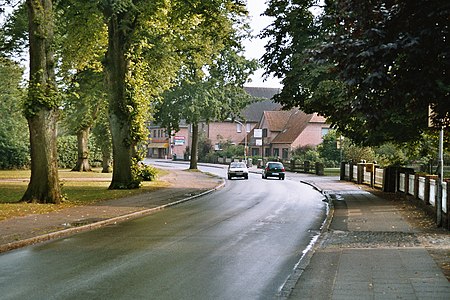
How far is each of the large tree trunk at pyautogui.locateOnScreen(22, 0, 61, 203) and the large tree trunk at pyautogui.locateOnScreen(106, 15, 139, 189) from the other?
7.27m

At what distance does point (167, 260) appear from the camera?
36.2ft

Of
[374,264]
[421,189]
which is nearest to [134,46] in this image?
[421,189]

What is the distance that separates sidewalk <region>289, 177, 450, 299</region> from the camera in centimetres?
814

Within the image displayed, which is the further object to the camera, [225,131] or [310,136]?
[225,131]

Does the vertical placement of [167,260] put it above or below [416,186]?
below

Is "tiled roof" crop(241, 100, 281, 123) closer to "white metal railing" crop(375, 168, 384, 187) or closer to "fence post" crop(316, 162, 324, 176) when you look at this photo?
"fence post" crop(316, 162, 324, 176)

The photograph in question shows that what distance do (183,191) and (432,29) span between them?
23.8m

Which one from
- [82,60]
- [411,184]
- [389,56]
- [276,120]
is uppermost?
[276,120]

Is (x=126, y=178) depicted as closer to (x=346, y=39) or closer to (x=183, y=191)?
(x=183, y=191)

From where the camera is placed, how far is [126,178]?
30109mm

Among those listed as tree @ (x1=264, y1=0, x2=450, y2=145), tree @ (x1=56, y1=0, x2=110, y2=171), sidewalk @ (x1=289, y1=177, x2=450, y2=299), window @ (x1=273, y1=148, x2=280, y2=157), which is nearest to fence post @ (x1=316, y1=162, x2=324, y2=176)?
tree @ (x1=56, y1=0, x2=110, y2=171)

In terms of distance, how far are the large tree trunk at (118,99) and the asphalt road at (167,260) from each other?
440 inches

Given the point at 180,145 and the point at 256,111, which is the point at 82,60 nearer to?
the point at 256,111

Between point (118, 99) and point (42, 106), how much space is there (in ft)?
26.7
